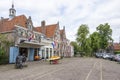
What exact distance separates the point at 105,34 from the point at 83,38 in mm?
Result: 9842

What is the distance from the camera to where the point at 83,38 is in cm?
→ 6994

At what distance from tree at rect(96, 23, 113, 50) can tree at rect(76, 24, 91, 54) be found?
6343 mm

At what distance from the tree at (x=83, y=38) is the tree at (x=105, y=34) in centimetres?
634

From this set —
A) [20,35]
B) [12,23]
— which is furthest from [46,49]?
[12,23]

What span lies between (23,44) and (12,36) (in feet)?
10.0

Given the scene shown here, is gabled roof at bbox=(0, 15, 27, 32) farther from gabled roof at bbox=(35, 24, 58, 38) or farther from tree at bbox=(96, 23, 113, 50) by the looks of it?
tree at bbox=(96, 23, 113, 50)

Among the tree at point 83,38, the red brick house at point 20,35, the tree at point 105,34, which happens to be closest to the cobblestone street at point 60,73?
the red brick house at point 20,35

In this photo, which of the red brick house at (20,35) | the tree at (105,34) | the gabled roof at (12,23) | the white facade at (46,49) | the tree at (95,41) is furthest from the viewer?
the tree at (95,41)

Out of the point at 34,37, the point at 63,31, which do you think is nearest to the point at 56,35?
the point at 63,31

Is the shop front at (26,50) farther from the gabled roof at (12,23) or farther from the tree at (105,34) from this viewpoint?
the tree at (105,34)

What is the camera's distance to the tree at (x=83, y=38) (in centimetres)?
6956

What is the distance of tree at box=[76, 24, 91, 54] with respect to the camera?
69.6 meters

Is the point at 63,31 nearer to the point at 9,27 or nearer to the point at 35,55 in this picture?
the point at 35,55

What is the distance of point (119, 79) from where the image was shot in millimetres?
12164
